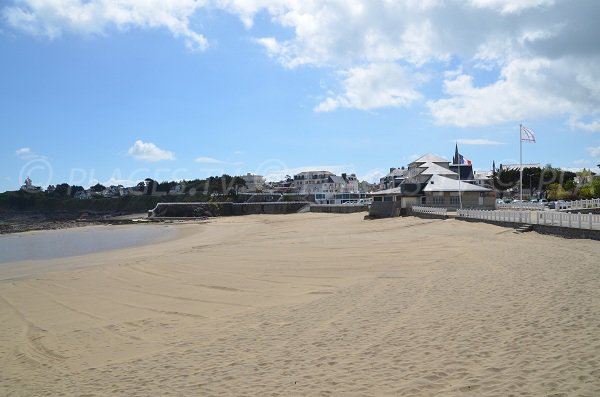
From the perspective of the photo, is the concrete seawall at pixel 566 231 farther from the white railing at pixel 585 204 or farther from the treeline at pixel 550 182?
the treeline at pixel 550 182

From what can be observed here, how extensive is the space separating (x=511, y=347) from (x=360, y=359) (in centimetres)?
224

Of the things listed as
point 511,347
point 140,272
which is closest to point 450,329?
point 511,347

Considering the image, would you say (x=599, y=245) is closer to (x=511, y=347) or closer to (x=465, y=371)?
(x=511, y=347)

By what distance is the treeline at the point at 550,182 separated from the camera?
68312 millimetres

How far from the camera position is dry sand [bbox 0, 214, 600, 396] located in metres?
5.99

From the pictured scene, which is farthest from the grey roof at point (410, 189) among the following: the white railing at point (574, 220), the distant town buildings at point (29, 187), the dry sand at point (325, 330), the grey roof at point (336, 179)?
the distant town buildings at point (29, 187)

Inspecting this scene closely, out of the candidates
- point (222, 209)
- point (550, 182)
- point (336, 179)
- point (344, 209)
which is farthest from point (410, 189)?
point (336, 179)

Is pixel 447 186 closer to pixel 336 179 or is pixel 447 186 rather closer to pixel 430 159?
pixel 430 159

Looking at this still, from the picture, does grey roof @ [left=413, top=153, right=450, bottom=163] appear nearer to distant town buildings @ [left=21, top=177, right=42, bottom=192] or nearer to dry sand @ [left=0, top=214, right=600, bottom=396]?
dry sand @ [left=0, top=214, right=600, bottom=396]

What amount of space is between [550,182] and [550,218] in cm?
7321

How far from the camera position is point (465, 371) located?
592cm

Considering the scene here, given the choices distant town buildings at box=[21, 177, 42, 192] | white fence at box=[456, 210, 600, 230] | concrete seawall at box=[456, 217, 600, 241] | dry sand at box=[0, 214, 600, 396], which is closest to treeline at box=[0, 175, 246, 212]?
distant town buildings at box=[21, 177, 42, 192]

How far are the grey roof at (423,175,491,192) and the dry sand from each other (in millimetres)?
31849

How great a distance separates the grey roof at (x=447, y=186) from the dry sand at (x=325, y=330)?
3185 centimetres
